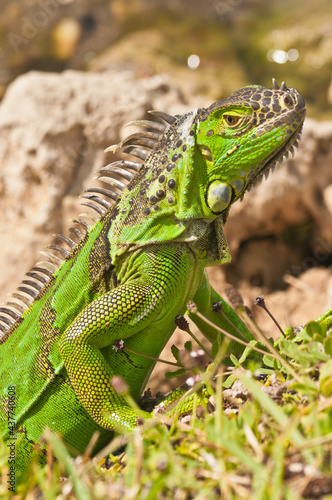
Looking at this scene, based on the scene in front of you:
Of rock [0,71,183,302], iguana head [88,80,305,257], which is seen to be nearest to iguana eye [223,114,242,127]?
iguana head [88,80,305,257]

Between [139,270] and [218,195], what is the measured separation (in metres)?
0.77

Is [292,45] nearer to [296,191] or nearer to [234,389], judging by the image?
[296,191]

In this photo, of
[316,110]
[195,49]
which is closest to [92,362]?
[316,110]

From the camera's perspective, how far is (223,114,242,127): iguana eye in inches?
143

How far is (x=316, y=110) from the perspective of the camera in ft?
39.4

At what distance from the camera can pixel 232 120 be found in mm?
3637

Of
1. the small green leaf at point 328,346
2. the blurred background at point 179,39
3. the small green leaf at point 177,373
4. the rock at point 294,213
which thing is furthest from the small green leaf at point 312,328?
the blurred background at point 179,39

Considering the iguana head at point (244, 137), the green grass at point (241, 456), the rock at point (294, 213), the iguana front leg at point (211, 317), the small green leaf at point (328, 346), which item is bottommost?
the rock at point (294, 213)

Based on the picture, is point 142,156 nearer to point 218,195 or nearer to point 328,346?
point 218,195

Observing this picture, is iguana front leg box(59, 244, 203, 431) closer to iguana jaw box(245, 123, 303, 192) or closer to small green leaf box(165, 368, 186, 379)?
small green leaf box(165, 368, 186, 379)

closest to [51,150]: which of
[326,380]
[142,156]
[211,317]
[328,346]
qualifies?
[142,156]

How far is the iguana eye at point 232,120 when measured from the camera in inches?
143

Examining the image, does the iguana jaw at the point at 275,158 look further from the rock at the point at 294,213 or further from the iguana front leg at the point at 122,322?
the rock at the point at 294,213

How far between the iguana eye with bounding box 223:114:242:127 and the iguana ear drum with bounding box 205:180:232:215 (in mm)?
398
